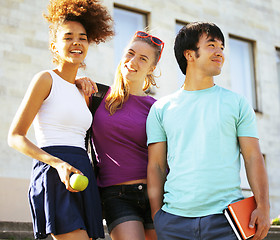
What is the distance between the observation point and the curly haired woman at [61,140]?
3.03 meters

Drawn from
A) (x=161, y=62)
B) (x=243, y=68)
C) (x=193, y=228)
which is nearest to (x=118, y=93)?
(x=193, y=228)

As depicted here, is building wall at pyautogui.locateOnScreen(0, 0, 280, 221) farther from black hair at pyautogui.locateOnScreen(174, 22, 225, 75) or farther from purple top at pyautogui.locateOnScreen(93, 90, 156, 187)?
black hair at pyautogui.locateOnScreen(174, 22, 225, 75)

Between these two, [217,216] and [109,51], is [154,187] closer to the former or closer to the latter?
[217,216]

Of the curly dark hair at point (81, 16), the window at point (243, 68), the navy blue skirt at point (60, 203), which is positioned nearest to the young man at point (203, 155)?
the navy blue skirt at point (60, 203)

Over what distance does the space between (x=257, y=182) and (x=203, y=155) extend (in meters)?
0.32

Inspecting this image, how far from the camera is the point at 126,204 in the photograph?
3473 millimetres

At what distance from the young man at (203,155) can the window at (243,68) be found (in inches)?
391

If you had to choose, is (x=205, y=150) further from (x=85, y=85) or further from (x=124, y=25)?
(x=124, y=25)

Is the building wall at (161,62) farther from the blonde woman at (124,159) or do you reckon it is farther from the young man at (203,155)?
the young man at (203,155)

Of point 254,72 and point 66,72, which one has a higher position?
point 254,72

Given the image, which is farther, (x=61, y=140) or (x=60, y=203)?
(x=61, y=140)

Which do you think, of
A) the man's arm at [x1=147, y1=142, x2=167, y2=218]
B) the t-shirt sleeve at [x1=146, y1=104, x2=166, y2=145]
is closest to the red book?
the man's arm at [x1=147, y1=142, x2=167, y2=218]

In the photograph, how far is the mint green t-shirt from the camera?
301 centimetres

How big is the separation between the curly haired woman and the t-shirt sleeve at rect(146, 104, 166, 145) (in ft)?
1.23
